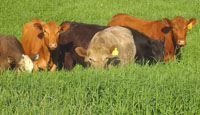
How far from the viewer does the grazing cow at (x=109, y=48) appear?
8820 millimetres

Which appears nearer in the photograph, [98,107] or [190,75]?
[98,107]

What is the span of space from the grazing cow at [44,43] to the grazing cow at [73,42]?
0.33 m

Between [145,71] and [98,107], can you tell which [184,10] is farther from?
[98,107]

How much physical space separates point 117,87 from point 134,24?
5997 millimetres

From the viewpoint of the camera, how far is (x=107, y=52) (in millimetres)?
8930

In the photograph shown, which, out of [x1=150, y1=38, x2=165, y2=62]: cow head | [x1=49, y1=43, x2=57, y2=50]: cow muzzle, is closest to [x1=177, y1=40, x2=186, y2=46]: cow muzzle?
[x1=150, y1=38, x2=165, y2=62]: cow head

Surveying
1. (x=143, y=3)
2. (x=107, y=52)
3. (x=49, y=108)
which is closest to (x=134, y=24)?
(x=107, y=52)

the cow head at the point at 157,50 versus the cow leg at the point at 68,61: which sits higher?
the cow head at the point at 157,50

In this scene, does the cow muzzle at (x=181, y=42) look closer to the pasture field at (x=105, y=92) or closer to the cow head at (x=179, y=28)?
the cow head at (x=179, y=28)

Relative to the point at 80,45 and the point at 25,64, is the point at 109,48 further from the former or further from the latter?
the point at 25,64

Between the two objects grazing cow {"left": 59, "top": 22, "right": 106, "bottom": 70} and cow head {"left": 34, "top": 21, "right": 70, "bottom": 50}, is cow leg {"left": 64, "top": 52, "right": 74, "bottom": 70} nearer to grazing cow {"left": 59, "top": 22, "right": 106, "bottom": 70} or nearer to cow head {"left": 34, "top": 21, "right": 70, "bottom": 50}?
grazing cow {"left": 59, "top": 22, "right": 106, "bottom": 70}

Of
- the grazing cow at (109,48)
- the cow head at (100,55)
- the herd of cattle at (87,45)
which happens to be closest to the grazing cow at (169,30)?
the herd of cattle at (87,45)

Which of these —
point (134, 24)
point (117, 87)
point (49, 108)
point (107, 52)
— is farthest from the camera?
point (134, 24)

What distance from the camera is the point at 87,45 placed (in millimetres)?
10453
